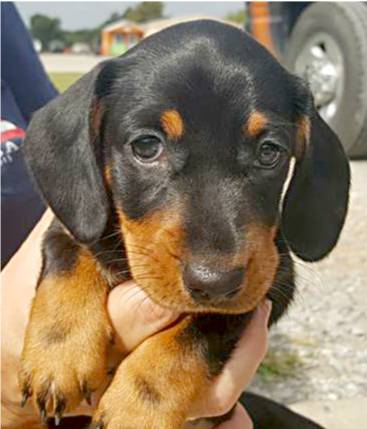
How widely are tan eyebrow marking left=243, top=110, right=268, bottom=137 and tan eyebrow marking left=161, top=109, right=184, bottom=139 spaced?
17cm

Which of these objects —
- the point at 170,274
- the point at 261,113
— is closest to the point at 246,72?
the point at 261,113

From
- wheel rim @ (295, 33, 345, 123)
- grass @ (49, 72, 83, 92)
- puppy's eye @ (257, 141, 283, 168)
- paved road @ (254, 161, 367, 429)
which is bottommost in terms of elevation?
wheel rim @ (295, 33, 345, 123)

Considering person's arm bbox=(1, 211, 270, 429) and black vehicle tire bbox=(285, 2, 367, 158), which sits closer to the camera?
person's arm bbox=(1, 211, 270, 429)

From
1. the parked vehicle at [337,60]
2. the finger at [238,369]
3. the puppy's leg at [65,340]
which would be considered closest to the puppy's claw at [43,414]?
the puppy's leg at [65,340]

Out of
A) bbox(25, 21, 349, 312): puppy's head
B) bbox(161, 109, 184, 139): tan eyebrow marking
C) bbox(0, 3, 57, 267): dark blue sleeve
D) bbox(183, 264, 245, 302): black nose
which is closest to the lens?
bbox(183, 264, 245, 302): black nose

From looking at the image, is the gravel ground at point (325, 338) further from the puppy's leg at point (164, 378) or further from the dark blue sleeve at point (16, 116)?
the puppy's leg at point (164, 378)

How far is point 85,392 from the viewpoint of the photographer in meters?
2.20

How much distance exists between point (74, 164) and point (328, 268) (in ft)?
12.3

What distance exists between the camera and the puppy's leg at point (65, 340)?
218 cm

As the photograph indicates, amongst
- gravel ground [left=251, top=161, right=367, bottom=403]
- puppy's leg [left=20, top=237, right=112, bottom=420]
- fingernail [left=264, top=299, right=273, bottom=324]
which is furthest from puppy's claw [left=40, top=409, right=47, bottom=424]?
gravel ground [left=251, top=161, right=367, bottom=403]

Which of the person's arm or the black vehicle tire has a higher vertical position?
the person's arm

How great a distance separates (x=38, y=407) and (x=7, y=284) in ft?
1.86

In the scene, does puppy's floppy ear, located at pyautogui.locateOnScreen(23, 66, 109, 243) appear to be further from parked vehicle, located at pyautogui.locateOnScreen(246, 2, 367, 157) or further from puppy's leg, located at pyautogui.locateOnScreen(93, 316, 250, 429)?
parked vehicle, located at pyautogui.locateOnScreen(246, 2, 367, 157)

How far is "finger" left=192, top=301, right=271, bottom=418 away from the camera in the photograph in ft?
7.69
